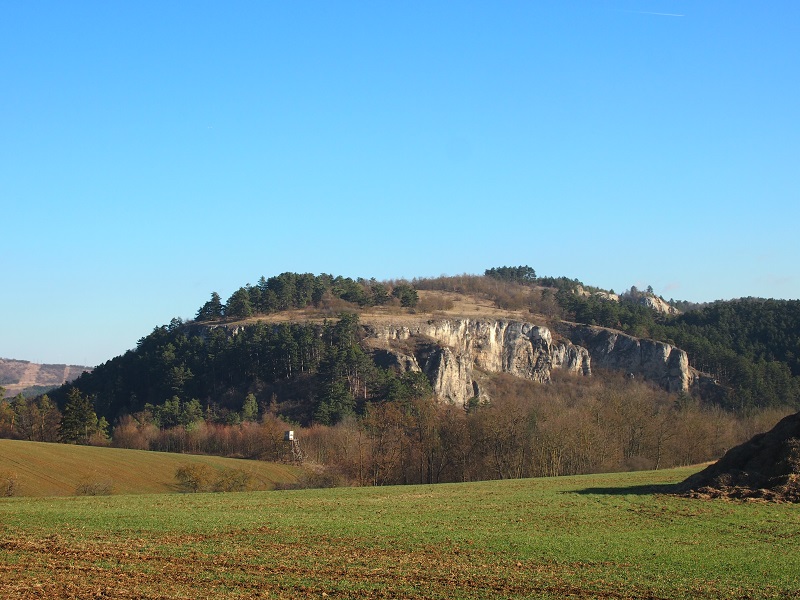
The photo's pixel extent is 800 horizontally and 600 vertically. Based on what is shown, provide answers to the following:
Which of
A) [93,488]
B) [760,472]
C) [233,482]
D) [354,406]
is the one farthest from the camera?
[354,406]

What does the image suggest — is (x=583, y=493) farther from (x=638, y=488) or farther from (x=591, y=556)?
(x=591, y=556)

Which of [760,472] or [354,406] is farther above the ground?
[354,406]

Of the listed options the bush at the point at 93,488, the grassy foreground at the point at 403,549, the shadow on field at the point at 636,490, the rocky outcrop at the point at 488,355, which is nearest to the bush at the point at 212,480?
the bush at the point at 93,488

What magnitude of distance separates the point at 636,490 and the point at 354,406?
9520cm

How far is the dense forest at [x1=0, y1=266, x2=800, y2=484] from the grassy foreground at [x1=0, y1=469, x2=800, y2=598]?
39643 millimetres

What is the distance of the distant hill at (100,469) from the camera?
69312mm

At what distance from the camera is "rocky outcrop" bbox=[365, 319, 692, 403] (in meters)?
170

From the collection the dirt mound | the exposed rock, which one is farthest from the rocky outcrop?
the dirt mound

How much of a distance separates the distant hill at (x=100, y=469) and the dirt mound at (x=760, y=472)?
37.2 meters

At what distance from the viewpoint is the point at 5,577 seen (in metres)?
A: 22.6

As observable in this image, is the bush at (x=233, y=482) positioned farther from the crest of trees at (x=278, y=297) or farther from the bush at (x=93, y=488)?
the crest of trees at (x=278, y=297)

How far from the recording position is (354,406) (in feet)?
468

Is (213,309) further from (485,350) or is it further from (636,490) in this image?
(636,490)

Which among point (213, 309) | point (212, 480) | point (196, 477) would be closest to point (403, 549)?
point (196, 477)
